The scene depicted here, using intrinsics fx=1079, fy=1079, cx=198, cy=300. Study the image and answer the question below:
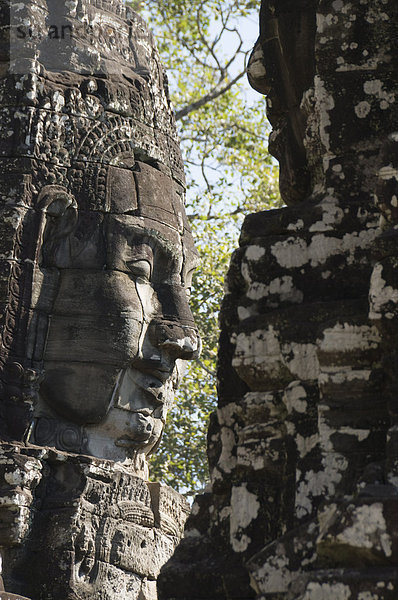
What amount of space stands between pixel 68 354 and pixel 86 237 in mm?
853

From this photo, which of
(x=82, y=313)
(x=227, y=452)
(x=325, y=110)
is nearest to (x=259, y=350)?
(x=227, y=452)

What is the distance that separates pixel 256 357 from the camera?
375cm

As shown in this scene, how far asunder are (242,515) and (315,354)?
610 mm

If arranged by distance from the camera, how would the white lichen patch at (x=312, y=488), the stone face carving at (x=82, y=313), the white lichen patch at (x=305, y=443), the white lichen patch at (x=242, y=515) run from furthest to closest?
the stone face carving at (x=82, y=313) < the white lichen patch at (x=242, y=515) < the white lichen patch at (x=305, y=443) < the white lichen patch at (x=312, y=488)

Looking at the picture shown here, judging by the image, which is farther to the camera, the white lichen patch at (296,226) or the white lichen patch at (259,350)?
the white lichen patch at (296,226)

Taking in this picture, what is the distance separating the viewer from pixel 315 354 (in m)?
3.57

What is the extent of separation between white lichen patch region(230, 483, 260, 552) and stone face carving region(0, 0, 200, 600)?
10.9ft

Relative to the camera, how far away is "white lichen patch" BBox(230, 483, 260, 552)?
3.65 meters

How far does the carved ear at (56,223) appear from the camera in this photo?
7.48 metres

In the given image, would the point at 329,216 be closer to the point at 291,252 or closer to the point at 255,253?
the point at 291,252

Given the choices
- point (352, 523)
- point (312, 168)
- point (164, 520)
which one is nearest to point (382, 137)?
point (312, 168)

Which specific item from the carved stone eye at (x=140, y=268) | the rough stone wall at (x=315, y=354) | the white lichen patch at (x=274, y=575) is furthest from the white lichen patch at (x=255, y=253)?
the carved stone eye at (x=140, y=268)

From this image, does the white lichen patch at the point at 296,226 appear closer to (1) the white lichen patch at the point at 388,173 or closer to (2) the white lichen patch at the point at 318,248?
(2) the white lichen patch at the point at 318,248

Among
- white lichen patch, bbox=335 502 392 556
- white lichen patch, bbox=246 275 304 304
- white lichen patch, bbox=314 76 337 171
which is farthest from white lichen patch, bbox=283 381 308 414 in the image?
white lichen patch, bbox=314 76 337 171
